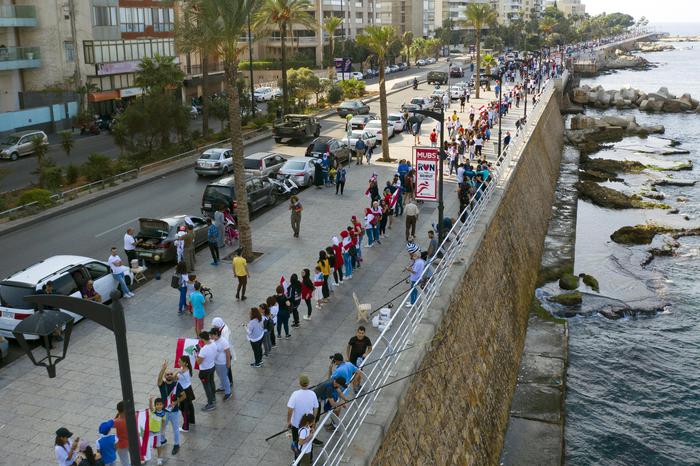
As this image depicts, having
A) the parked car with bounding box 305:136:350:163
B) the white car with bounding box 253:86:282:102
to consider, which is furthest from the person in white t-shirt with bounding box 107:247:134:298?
the white car with bounding box 253:86:282:102

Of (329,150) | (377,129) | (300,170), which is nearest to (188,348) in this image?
(300,170)

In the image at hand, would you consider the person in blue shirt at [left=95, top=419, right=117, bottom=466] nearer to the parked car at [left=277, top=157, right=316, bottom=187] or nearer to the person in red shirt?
the person in red shirt

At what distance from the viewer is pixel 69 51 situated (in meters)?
53.5

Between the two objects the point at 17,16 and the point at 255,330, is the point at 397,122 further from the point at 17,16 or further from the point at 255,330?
the point at 255,330

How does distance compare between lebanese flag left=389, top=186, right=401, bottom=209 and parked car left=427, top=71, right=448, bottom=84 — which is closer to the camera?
lebanese flag left=389, top=186, right=401, bottom=209

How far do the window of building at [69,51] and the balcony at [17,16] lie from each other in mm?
2977

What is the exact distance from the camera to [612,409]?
64.4ft

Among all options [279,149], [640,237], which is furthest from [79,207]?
[640,237]

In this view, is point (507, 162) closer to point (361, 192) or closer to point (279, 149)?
point (361, 192)

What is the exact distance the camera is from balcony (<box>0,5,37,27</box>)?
4794 centimetres

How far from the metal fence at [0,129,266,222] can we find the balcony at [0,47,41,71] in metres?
17.1

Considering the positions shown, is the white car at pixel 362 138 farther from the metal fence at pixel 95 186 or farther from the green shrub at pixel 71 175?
the green shrub at pixel 71 175

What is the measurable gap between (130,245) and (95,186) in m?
12.5

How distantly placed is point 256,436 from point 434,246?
28.5ft
